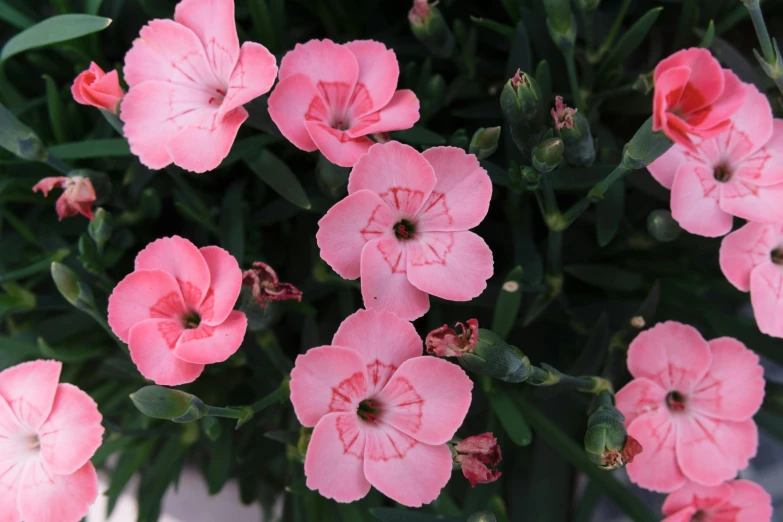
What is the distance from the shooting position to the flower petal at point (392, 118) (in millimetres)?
592

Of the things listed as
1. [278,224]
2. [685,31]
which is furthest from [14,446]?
[685,31]

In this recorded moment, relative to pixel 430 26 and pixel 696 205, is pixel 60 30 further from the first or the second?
pixel 696 205

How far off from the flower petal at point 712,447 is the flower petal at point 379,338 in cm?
33

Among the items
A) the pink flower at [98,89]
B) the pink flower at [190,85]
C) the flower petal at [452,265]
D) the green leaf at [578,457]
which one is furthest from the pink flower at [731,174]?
the pink flower at [98,89]

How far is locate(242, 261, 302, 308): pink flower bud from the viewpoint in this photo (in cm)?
63

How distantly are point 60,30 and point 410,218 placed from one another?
17.4 inches

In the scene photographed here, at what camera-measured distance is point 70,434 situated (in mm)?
606

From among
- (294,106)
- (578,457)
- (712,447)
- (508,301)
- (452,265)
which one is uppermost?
(294,106)

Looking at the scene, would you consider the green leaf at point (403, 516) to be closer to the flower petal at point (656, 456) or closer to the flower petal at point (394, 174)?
the flower petal at point (656, 456)

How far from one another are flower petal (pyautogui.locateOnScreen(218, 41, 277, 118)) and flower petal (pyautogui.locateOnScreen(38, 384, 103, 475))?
31 centimetres

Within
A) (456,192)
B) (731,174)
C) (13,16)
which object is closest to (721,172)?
(731,174)

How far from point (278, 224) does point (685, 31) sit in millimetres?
638

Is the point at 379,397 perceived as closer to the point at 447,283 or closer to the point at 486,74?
the point at 447,283

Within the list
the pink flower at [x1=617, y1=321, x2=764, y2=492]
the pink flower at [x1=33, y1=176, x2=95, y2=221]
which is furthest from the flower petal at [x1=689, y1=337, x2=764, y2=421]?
the pink flower at [x1=33, y1=176, x2=95, y2=221]
